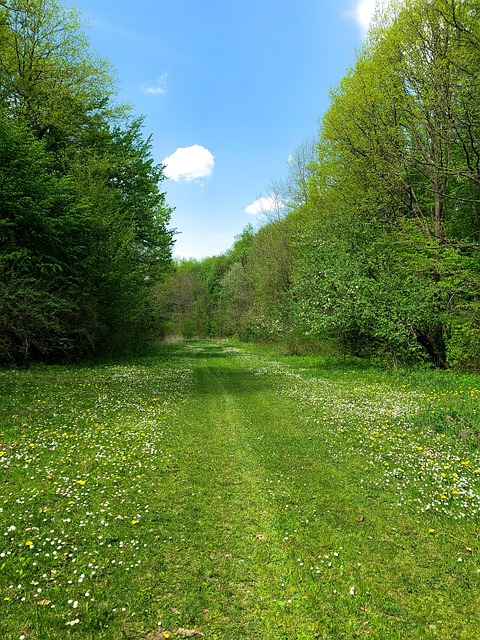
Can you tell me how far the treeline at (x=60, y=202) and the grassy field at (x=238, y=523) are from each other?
26.9 feet

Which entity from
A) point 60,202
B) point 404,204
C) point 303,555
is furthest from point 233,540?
point 404,204

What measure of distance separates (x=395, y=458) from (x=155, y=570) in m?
5.72

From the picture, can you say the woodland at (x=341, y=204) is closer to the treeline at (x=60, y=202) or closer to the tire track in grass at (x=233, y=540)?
the treeline at (x=60, y=202)

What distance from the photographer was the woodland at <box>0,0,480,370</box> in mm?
17828

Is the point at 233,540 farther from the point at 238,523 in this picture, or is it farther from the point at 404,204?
the point at 404,204

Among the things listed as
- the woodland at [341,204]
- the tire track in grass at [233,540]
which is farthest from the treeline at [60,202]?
the tire track in grass at [233,540]

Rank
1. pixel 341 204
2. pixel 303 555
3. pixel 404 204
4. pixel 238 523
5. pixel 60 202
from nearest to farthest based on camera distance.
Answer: pixel 303 555
pixel 238 523
pixel 60 202
pixel 404 204
pixel 341 204

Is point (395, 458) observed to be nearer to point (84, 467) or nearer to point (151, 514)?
point (151, 514)

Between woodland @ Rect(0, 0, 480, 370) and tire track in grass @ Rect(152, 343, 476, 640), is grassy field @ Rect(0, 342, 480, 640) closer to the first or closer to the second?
tire track in grass @ Rect(152, 343, 476, 640)

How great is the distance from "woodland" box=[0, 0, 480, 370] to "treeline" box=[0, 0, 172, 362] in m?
0.10

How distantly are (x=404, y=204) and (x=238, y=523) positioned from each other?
23.7m

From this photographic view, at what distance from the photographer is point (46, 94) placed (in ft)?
81.7

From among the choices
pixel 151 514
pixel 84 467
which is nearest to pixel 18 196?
pixel 84 467

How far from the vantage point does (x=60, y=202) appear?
1919 centimetres
